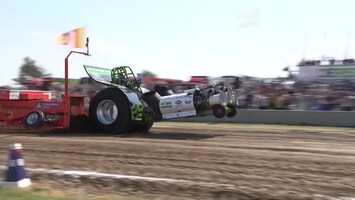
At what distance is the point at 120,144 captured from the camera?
Answer: 392 inches

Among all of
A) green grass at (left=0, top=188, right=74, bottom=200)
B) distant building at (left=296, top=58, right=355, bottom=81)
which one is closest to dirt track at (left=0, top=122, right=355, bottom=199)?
green grass at (left=0, top=188, right=74, bottom=200)

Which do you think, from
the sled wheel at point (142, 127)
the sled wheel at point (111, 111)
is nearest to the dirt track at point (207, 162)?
the sled wheel at point (111, 111)

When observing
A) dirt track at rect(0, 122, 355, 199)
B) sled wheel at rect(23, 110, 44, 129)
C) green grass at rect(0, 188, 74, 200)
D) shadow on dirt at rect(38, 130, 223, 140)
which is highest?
sled wheel at rect(23, 110, 44, 129)

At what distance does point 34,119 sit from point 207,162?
5930 mm

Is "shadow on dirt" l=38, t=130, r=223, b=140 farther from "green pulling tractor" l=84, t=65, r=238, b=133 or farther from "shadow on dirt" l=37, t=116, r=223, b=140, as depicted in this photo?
"green pulling tractor" l=84, t=65, r=238, b=133

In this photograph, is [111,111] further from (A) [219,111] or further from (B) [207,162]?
(B) [207,162]

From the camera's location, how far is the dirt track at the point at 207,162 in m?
6.30

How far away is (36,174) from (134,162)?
157cm

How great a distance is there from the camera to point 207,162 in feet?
26.1

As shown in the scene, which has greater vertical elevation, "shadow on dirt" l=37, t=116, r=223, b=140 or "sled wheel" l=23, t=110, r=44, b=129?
"sled wheel" l=23, t=110, r=44, b=129

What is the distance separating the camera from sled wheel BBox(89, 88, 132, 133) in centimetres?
1188

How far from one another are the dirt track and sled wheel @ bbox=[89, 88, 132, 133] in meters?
0.50

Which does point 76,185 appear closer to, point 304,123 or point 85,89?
point 85,89

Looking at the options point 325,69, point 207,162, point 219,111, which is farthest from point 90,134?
point 325,69
